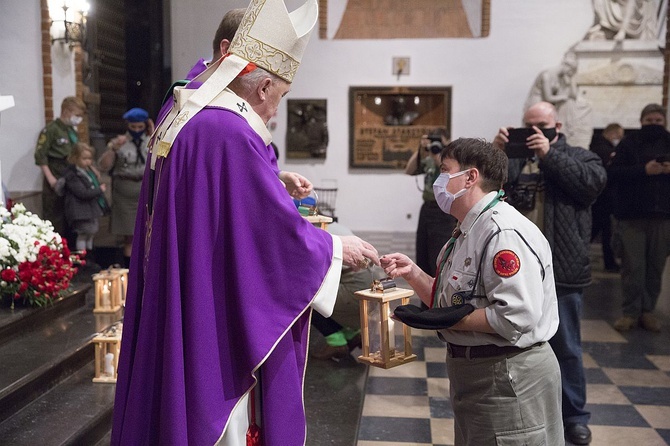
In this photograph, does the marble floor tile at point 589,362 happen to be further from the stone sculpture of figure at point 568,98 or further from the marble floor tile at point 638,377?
the stone sculpture of figure at point 568,98

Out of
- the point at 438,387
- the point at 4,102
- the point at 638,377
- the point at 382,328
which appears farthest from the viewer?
the point at 638,377

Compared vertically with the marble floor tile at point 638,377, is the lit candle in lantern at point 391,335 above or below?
above

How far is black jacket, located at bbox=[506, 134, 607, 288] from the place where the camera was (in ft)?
11.5

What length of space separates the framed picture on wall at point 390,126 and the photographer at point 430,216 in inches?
133

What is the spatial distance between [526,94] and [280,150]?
3.09 m

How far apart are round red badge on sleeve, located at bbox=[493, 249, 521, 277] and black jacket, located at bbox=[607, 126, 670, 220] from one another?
388 cm

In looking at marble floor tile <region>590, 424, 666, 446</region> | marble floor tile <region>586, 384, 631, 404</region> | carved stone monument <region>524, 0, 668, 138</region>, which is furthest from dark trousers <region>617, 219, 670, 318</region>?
carved stone monument <region>524, 0, 668, 138</region>

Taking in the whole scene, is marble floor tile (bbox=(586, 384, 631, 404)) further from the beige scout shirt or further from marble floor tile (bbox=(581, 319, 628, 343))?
the beige scout shirt

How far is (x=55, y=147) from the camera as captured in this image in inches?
265

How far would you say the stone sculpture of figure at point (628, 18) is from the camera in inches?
344

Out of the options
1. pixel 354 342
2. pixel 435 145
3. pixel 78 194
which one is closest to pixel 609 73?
pixel 435 145

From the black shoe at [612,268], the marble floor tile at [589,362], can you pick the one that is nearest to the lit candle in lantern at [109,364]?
the marble floor tile at [589,362]

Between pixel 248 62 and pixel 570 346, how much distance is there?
7.22 ft

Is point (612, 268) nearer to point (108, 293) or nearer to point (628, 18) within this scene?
point (628, 18)
